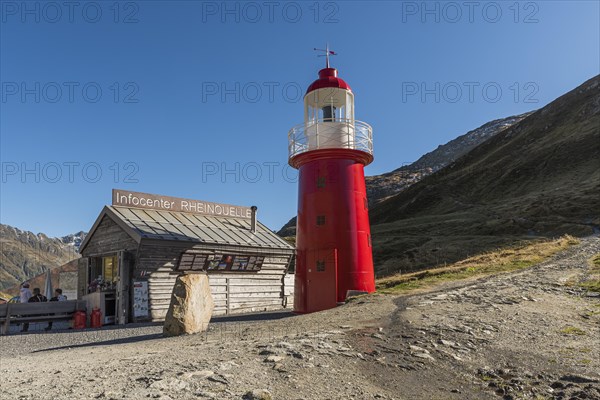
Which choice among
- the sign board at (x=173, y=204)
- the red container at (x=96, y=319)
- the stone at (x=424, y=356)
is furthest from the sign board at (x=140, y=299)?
the stone at (x=424, y=356)

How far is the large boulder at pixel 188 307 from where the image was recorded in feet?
43.6

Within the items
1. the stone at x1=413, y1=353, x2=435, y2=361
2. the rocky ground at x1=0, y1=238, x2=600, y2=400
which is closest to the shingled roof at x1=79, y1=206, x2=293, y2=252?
the rocky ground at x1=0, y1=238, x2=600, y2=400

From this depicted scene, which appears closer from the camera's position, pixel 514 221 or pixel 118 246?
pixel 118 246

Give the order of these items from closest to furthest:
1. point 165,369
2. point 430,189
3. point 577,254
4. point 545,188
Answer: point 165,369 < point 577,254 < point 545,188 < point 430,189

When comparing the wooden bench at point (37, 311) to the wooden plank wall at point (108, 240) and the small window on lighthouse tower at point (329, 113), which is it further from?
the small window on lighthouse tower at point (329, 113)

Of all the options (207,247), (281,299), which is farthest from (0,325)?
(281,299)

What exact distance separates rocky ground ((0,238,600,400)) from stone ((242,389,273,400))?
0.02m

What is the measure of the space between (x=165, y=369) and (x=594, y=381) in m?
7.29

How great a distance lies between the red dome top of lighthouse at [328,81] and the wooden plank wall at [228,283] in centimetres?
905

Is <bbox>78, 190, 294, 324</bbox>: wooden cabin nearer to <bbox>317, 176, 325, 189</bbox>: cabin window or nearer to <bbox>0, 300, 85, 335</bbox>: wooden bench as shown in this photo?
<bbox>0, 300, 85, 335</bbox>: wooden bench

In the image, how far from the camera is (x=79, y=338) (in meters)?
15.7

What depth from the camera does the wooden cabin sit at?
21.1 meters

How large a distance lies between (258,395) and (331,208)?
13036mm

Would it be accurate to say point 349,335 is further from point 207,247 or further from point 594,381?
point 207,247
